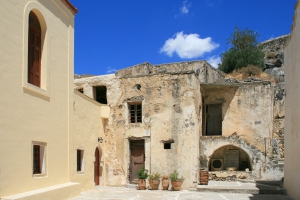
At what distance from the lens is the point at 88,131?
46.5 ft

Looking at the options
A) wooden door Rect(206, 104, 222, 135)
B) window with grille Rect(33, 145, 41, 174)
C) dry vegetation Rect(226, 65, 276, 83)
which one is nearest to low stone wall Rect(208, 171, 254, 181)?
wooden door Rect(206, 104, 222, 135)

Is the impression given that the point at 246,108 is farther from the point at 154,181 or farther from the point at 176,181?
the point at 154,181

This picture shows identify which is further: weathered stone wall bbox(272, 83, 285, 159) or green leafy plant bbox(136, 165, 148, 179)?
weathered stone wall bbox(272, 83, 285, 159)

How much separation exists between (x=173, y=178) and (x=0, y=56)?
30.2ft

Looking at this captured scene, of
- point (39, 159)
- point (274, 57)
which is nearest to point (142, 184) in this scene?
point (39, 159)

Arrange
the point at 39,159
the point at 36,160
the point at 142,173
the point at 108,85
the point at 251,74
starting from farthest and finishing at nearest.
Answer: the point at 251,74 < the point at 108,85 < the point at 142,173 < the point at 39,159 < the point at 36,160

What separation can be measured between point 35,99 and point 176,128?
24.8ft

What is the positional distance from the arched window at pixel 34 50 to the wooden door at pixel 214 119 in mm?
13098

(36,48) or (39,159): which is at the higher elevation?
(36,48)

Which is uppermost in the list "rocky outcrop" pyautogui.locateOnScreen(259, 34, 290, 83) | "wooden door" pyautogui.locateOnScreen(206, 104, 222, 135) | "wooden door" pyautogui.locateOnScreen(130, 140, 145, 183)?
"rocky outcrop" pyautogui.locateOnScreen(259, 34, 290, 83)

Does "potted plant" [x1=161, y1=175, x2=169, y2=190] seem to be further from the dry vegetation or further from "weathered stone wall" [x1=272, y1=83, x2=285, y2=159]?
the dry vegetation

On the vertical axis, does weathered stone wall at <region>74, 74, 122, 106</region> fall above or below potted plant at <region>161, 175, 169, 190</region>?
above

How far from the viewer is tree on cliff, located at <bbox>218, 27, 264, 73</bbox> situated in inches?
1190

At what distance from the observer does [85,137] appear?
13844mm
